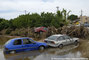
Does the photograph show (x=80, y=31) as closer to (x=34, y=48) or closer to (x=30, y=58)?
(x=34, y=48)

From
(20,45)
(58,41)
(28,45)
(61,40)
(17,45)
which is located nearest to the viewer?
(17,45)

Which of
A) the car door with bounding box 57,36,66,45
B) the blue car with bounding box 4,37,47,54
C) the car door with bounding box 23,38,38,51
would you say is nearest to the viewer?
the blue car with bounding box 4,37,47,54

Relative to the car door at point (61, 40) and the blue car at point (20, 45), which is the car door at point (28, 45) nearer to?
the blue car at point (20, 45)

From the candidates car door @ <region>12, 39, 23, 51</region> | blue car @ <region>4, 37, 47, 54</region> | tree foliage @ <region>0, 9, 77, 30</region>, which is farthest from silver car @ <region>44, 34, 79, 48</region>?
tree foliage @ <region>0, 9, 77, 30</region>

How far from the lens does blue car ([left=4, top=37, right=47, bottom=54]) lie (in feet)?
31.7

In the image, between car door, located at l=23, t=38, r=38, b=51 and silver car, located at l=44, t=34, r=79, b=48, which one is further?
silver car, located at l=44, t=34, r=79, b=48

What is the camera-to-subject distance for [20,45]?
10.1 meters

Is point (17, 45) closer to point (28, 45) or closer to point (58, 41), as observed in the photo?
point (28, 45)

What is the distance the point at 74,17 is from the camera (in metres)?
75.8

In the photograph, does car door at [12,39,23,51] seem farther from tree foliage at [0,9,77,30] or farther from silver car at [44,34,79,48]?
tree foliage at [0,9,77,30]

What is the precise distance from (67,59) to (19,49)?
Answer: 15.5 ft

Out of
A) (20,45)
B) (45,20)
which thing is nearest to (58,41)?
(20,45)

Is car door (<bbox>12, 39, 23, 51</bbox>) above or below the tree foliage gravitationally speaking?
below

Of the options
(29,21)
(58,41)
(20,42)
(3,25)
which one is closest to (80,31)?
(58,41)
